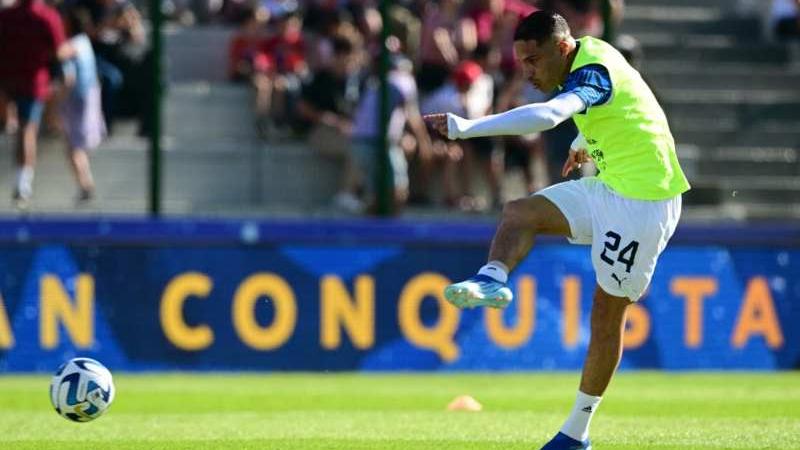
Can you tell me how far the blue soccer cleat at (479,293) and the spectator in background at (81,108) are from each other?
833 centimetres

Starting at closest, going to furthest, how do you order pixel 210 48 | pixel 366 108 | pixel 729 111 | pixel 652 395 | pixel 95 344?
pixel 652 395 → pixel 95 344 → pixel 366 108 → pixel 210 48 → pixel 729 111

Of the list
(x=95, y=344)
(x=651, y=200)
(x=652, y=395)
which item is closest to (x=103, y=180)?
(x=95, y=344)

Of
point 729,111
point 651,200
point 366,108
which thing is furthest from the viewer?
point 729,111

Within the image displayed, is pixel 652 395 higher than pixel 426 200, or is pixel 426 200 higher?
pixel 426 200

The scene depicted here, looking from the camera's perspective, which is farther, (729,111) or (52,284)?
(729,111)

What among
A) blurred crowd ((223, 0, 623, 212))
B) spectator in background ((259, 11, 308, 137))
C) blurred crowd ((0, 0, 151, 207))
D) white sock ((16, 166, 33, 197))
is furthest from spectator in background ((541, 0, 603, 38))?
white sock ((16, 166, 33, 197))

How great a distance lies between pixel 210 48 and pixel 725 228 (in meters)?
5.69

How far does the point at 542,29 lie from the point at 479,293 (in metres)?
1.62

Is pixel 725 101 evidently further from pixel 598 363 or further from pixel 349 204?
pixel 598 363

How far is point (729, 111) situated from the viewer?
62.2 ft

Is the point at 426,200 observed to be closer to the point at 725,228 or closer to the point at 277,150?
the point at 277,150

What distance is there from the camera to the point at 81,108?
1595cm

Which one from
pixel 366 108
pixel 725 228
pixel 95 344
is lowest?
pixel 95 344

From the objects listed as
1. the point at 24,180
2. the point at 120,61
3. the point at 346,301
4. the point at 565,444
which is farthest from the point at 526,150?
the point at 565,444
